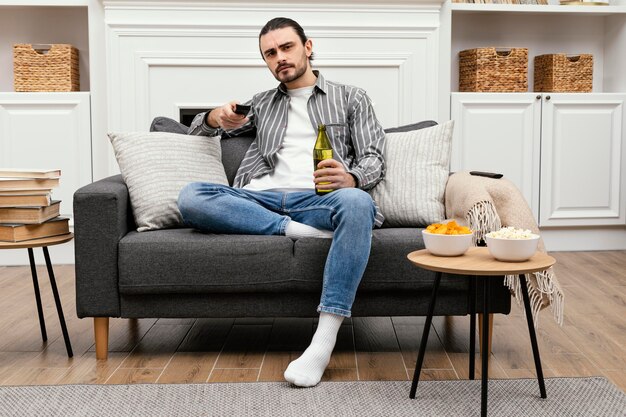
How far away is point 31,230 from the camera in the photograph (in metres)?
2.45

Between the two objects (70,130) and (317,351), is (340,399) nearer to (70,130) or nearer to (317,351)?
(317,351)

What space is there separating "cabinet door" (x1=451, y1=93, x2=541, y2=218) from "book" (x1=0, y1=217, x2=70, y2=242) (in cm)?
245

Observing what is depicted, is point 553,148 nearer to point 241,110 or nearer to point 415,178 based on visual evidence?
point 415,178

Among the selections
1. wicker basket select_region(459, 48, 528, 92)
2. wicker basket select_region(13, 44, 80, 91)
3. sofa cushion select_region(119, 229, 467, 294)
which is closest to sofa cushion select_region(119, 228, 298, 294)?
sofa cushion select_region(119, 229, 467, 294)

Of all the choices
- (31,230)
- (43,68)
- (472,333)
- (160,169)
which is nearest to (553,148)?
(472,333)

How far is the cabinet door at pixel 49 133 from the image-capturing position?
4.15 metres

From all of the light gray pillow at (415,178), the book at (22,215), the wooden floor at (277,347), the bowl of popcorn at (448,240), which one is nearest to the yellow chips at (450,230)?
the bowl of popcorn at (448,240)

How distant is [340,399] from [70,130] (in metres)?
2.66

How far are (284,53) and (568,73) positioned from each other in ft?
7.68

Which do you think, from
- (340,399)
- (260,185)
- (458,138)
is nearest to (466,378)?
(340,399)

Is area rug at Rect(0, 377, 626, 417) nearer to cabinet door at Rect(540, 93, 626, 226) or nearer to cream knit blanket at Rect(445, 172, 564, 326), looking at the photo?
cream knit blanket at Rect(445, 172, 564, 326)

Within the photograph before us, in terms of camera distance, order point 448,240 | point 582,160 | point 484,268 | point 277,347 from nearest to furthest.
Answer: point 484,268 → point 448,240 → point 277,347 → point 582,160

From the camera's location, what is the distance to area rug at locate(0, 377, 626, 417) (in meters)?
1.99

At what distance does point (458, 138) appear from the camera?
14.4 ft
